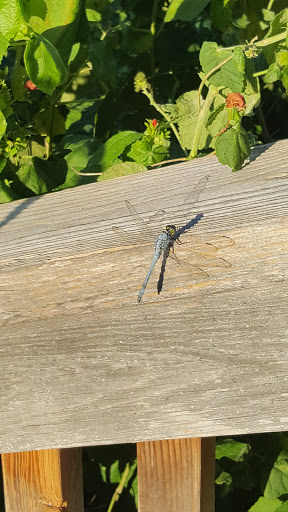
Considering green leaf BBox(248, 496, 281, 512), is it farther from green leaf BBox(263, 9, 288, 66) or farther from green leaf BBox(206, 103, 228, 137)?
green leaf BBox(263, 9, 288, 66)

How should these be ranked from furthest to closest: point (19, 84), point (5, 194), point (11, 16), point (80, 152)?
point (80, 152) < point (19, 84) < point (5, 194) < point (11, 16)

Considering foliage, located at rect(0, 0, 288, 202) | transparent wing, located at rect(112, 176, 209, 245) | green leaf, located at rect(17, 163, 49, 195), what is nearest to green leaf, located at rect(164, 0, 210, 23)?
foliage, located at rect(0, 0, 288, 202)

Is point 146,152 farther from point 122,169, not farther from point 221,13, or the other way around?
point 221,13

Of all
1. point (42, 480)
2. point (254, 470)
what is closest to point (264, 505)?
point (254, 470)

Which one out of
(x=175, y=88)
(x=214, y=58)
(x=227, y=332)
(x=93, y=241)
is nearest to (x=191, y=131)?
(x=214, y=58)

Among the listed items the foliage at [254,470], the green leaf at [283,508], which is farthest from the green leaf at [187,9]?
the green leaf at [283,508]
